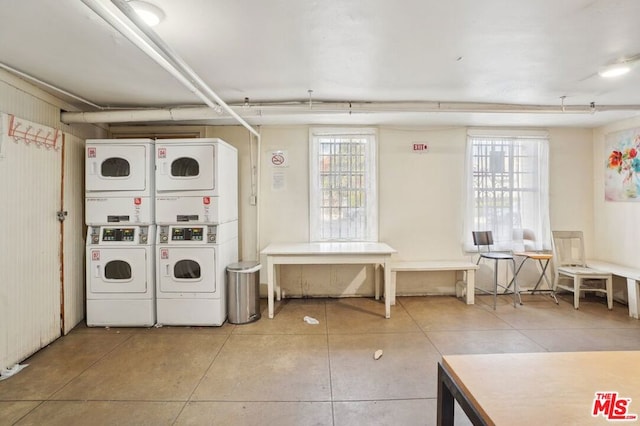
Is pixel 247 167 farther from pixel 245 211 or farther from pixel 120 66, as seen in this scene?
pixel 120 66

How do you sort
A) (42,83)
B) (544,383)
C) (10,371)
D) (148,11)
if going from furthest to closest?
(42,83) → (10,371) → (148,11) → (544,383)

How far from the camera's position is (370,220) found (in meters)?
4.82

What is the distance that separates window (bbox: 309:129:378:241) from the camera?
4793 mm

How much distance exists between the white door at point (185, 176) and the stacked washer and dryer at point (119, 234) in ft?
0.42

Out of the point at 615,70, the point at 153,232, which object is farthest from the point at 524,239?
the point at 153,232

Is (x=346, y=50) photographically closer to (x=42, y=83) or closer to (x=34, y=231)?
(x=42, y=83)

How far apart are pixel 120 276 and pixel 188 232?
0.92 metres

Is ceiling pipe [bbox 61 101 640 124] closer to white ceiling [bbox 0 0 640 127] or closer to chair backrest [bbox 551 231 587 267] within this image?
white ceiling [bbox 0 0 640 127]

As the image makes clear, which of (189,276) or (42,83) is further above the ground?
(42,83)

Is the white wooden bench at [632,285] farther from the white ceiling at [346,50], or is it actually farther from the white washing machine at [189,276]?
the white washing machine at [189,276]

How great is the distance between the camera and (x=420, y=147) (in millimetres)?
4867

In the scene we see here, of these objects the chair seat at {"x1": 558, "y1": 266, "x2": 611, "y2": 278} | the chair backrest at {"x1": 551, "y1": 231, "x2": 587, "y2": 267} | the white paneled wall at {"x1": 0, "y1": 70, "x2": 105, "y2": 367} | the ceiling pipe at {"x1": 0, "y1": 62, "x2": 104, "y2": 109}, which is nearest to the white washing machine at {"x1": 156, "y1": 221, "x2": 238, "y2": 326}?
the white paneled wall at {"x1": 0, "y1": 70, "x2": 105, "y2": 367}

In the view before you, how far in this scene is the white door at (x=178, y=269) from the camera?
3686 millimetres

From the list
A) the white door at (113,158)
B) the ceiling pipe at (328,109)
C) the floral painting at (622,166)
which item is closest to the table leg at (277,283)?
the white door at (113,158)
